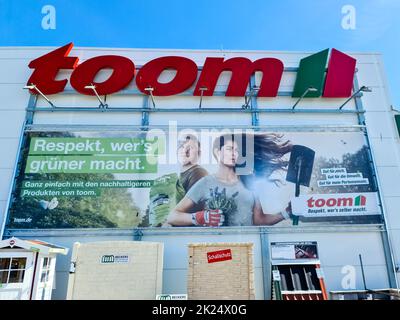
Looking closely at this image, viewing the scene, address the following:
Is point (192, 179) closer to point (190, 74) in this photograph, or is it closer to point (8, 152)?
point (190, 74)

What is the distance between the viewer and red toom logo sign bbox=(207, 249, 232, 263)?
420cm

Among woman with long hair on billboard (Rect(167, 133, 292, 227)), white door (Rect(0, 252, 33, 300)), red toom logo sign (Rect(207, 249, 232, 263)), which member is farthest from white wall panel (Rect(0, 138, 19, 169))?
red toom logo sign (Rect(207, 249, 232, 263))

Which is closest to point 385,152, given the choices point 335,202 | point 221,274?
point 335,202

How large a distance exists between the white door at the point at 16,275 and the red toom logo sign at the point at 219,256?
2566mm

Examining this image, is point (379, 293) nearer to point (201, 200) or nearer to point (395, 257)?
point (395, 257)

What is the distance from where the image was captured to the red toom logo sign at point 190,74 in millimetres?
5645

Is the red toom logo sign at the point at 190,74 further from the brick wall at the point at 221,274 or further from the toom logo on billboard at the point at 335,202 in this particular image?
the brick wall at the point at 221,274

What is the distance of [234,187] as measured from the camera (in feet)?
16.9

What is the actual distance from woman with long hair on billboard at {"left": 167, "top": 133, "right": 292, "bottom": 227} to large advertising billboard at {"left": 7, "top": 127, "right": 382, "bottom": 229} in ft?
0.06

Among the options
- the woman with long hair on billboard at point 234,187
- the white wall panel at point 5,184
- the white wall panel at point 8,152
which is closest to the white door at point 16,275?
the white wall panel at point 5,184

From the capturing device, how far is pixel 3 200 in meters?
5.10

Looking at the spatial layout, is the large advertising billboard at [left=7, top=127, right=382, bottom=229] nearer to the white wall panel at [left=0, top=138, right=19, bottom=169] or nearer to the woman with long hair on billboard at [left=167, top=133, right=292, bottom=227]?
the woman with long hair on billboard at [left=167, top=133, right=292, bottom=227]
